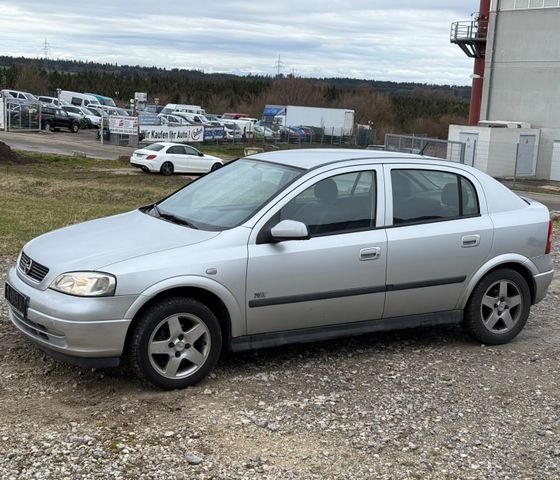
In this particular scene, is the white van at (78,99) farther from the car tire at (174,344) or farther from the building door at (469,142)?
the car tire at (174,344)

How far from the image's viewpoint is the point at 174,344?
191 inches

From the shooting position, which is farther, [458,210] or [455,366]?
[458,210]

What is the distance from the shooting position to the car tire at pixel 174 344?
4.73 meters

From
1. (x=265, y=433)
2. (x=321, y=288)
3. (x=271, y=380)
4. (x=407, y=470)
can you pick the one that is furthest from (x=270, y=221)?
(x=407, y=470)

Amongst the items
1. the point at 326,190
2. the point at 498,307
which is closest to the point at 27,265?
the point at 326,190

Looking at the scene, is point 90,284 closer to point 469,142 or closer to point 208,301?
point 208,301

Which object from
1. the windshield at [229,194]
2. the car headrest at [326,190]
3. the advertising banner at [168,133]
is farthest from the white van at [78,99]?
the car headrest at [326,190]

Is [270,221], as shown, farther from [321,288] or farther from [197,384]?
[197,384]

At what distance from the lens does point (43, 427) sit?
4.27 metres

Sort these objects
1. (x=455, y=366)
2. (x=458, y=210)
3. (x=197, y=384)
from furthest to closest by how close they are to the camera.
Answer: (x=458, y=210) → (x=455, y=366) → (x=197, y=384)

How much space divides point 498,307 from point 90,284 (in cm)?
343

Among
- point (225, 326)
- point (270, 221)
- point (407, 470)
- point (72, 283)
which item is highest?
point (270, 221)

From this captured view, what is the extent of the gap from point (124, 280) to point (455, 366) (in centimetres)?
264

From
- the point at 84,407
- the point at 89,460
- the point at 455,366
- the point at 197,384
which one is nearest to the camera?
the point at 89,460
